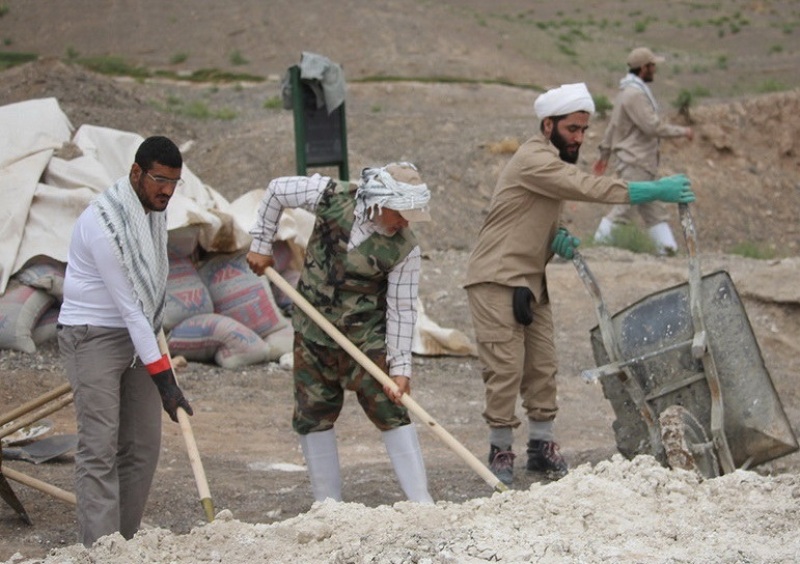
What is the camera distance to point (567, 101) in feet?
20.1

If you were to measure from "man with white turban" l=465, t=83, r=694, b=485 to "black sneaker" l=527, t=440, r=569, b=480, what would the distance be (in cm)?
27

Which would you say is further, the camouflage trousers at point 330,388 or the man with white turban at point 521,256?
the man with white turban at point 521,256

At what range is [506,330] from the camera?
246 inches

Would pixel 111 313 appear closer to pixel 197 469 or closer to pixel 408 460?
pixel 197 469

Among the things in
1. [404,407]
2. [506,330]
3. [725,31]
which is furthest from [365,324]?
[725,31]

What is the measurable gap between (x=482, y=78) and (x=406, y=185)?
22.4m

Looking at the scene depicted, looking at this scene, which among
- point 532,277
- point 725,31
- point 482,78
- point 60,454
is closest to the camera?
point 532,277

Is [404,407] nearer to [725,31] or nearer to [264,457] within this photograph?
→ [264,457]

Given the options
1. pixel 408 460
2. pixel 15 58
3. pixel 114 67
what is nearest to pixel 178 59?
pixel 114 67

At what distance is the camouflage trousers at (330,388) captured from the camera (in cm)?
545

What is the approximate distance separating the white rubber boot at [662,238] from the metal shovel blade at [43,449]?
21.7ft

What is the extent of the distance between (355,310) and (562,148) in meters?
1.38

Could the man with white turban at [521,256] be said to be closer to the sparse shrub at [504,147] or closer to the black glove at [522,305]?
the black glove at [522,305]

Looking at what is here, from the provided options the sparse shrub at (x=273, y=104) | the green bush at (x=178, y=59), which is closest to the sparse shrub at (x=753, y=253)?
the sparse shrub at (x=273, y=104)
